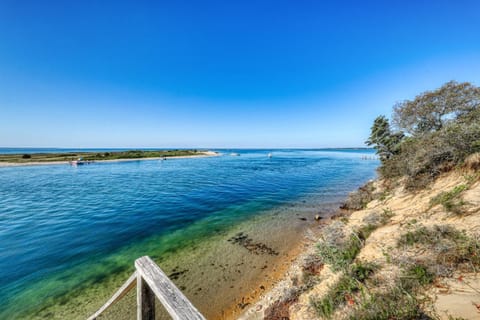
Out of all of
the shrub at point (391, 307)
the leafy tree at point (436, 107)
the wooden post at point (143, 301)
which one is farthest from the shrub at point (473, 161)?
the wooden post at point (143, 301)

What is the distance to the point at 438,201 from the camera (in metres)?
5.12

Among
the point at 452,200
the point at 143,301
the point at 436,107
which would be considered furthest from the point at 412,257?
the point at 436,107

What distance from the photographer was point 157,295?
1525 millimetres


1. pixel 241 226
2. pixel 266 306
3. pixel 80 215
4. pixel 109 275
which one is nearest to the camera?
pixel 266 306

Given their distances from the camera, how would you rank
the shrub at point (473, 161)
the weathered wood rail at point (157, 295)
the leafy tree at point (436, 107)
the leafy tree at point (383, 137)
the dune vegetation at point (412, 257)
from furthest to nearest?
the leafy tree at point (383, 137), the leafy tree at point (436, 107), the shrub at point (473, 161), the dune vegetation at point (412, 257), the weathered wood rail at point (157, 295)

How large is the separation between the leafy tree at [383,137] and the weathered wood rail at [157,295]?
63.5ft

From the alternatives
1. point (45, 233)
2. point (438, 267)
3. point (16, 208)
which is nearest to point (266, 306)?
point (438, 267)

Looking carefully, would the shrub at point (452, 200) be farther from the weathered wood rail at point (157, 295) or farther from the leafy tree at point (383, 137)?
the leafy tree at point (383, 137)

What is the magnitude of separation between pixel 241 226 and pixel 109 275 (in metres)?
5.43

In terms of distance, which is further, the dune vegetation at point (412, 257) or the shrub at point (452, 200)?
the shrub at point (452, 200)

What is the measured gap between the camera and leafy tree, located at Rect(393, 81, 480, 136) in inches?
376

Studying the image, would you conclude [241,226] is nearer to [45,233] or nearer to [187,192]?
[187,192]

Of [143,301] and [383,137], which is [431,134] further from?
[143,301]

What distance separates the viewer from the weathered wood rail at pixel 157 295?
1359 mm
